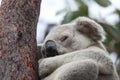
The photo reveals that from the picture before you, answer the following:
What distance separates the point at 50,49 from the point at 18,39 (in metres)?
0.42

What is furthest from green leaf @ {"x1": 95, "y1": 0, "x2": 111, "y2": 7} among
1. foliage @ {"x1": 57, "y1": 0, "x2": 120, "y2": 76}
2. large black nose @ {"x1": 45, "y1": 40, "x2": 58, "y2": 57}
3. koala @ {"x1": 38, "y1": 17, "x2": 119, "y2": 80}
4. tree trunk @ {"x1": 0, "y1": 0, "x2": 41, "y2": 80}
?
tree trunk @ {"x1": 0, "y1": 0, "x2": 41, "y2": 80}

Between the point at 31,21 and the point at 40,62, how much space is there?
0.38 m

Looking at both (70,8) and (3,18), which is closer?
(3,18)

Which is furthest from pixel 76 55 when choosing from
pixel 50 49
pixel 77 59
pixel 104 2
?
pixel 104 2

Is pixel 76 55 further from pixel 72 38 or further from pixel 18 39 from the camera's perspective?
pixel 18 39

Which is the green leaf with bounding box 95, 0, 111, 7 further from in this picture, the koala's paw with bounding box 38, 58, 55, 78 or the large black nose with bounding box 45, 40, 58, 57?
the koala's paw with bounding box 38, 58, 55, 78

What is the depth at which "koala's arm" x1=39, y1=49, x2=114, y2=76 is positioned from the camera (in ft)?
11.1

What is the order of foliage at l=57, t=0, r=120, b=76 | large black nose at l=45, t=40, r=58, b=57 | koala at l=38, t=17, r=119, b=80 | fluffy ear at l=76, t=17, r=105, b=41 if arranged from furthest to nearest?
foliage at l=57, t=0, r=120, b=76
fluffy ear at l=76, t=17, r=105, b=41
large black nose at l=45, t=40, r=58, b=57
koala at l=38, t=17, r=119, b=80

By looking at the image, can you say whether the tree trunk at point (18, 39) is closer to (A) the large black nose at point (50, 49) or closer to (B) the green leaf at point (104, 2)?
(A) the large black nose at point (50, 49)

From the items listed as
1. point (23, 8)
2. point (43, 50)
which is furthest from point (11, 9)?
point (43, 50)

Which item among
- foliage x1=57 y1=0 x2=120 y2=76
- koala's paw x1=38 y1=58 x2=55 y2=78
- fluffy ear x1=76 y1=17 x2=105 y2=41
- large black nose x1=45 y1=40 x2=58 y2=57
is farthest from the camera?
foliage x1=57 y1=0 x2=120 y2=76

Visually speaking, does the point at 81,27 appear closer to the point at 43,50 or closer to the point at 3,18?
the point at 43,50

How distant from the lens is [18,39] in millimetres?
3225

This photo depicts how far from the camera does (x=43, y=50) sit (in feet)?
11.8
